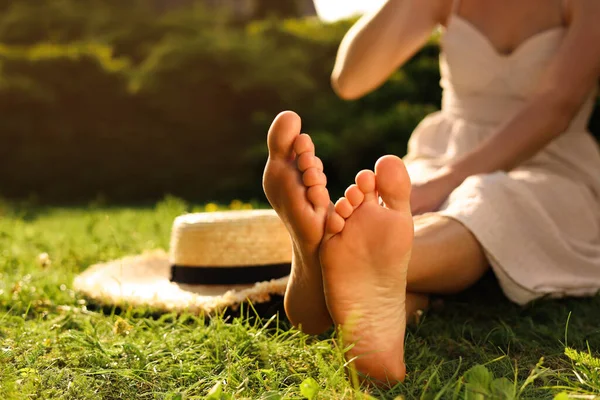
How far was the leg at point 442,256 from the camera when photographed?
165 centimetres

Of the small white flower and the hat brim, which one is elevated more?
the hat brim

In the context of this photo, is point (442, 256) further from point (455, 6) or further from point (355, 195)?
point (455, 6)

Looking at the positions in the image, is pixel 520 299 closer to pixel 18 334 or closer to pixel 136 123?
pixel 18 334

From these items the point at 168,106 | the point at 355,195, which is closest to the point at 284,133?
the point at 355,195

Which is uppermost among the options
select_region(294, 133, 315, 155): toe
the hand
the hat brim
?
select_region(294, 133, 315, 155): toe

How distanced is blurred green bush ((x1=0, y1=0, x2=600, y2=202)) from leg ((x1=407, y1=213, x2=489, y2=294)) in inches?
181

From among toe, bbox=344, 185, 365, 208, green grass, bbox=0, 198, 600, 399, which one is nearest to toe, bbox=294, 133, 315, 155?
toe, bbox=344, 185, 365, 208

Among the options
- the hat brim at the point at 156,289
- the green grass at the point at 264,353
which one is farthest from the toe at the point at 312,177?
the hat brim at the point at 156,289

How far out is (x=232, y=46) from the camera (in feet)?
21.5

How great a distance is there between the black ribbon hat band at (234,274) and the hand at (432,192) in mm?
470

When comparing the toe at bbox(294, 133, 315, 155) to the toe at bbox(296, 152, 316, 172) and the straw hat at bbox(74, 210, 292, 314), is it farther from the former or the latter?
the straw hat at bbox(74, 210, 292, 314)

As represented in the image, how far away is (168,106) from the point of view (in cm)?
663

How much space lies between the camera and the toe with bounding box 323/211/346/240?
128 cm

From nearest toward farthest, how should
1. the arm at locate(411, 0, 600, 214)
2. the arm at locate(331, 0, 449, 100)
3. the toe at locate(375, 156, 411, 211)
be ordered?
the toe at locate(375, 156, 411, 211)
the arm at locate(411, 0, 600, 214)
the arm at locate(331, 0, 449, 100)
